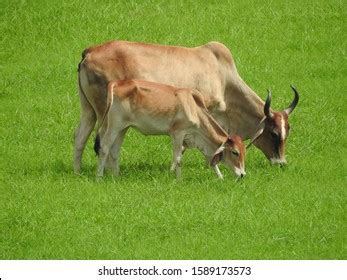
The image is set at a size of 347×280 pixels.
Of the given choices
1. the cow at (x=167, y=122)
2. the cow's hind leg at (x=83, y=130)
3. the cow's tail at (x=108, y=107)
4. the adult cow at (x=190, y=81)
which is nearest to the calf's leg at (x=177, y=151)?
the cow at (x=167, y=122)

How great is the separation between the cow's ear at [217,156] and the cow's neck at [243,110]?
5.30 feet

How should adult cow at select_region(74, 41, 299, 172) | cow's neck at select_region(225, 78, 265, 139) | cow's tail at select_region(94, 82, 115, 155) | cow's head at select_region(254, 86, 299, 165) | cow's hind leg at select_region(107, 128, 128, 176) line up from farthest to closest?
1. cow's neck at select_region(225, 78, 265, 139)
2. cow's head at select_region(254, 86, 299, 165)
3. adult cow at select_region(74, 41, 299, 172)
4. cow's hind leg at select_region(107, 128, 128, 176)
5. cow's tail at select_region(94, 82, 115, 155)

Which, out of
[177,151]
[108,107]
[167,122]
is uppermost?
[108,107]

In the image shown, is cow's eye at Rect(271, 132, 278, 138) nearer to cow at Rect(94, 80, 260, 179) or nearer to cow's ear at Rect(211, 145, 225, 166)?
cow at Rect(94, 80, 260, 179)

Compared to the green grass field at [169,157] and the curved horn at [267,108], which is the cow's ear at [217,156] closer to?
the green grass field at [169,157]

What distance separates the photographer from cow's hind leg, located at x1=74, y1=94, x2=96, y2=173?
52.2ft

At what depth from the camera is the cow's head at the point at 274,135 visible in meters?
16.2

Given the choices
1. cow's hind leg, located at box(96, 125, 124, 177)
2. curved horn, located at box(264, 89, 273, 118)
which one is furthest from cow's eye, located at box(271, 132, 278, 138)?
cow's hind leg, located at box(96, 125, 124, 177)

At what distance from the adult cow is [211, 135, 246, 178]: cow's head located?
98 centimetres

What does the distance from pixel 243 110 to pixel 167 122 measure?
5.83 feet

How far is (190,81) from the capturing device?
53.8 ft

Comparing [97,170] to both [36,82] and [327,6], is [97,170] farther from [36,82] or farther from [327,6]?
[327,6]

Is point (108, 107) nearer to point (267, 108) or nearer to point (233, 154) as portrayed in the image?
point (233, 154)

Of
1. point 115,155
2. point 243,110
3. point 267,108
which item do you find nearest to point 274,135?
point 267,108
